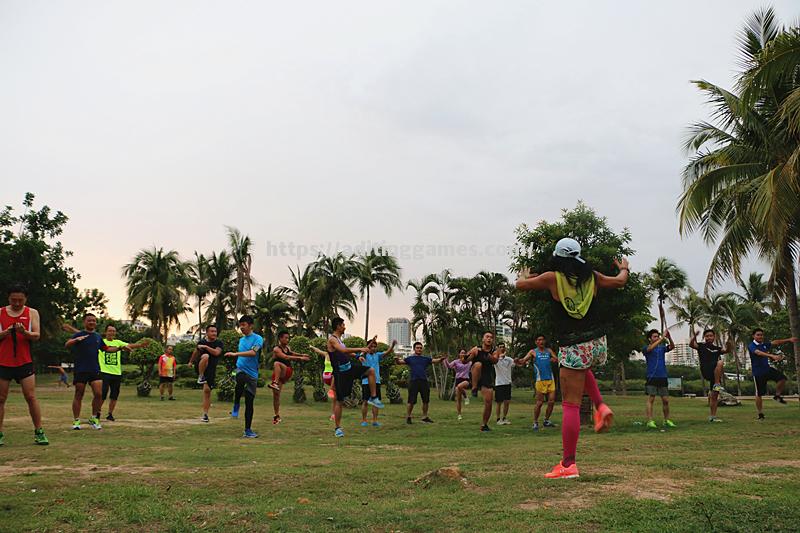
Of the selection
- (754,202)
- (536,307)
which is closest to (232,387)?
(536,307)

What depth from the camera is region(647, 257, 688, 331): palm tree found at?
5631 cm

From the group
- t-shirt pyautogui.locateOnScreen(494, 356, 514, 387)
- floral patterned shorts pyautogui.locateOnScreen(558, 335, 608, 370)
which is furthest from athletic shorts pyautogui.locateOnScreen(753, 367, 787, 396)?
floral patterned shorts pyautogui.locateOnScreen(558, 335, 608, 370)

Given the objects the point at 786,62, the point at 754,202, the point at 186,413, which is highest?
the point at 786,62

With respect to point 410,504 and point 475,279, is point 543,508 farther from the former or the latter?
point 475,279

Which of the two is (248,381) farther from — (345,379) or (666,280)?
(666,280)

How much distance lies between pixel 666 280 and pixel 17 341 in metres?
56.2

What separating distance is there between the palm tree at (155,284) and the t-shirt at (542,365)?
142ft

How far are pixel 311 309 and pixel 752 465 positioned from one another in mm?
34997

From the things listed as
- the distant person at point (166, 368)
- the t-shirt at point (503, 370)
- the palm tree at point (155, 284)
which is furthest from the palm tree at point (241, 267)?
the t-shirt at point (503, 370)

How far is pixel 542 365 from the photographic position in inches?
584

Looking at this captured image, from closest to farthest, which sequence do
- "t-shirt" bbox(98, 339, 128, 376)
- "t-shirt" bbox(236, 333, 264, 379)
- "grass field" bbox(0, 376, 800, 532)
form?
"grass field" bbox(0, 376, 800, 532) < "t-shirt" bbox(236, 333, 264, 379) < "t-shirt" bbox(98, 339, 128, 376)

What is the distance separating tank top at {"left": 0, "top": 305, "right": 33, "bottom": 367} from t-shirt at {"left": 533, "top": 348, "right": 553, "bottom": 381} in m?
10.4

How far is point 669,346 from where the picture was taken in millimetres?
14016

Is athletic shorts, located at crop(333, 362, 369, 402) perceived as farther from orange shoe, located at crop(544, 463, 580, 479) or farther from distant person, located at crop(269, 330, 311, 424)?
orange shoe, located at crop(544, 463, 580, 479)
